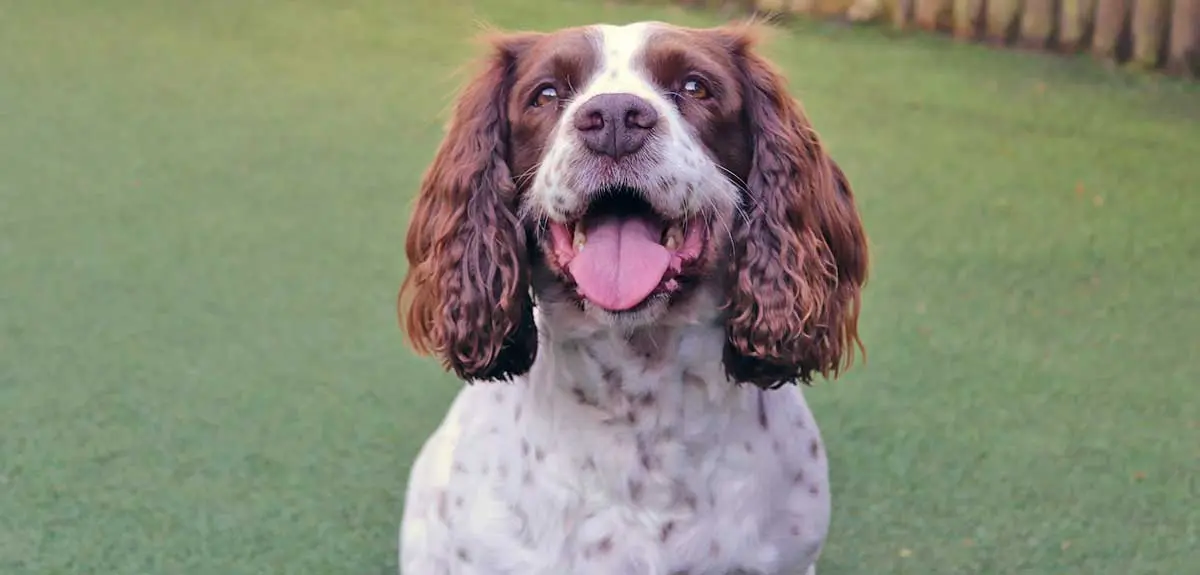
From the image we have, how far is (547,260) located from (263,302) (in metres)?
2.52

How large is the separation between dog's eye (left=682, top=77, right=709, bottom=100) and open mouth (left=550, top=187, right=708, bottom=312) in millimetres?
231

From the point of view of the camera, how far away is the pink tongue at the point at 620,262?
2.35 m

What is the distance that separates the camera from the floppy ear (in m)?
2.51

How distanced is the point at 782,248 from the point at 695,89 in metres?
0.33

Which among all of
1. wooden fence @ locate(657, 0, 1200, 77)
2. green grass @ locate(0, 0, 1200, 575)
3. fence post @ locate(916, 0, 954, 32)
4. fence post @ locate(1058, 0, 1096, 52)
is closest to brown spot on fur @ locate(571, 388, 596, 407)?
green grass @ locate(0, 0, 1200, 575)

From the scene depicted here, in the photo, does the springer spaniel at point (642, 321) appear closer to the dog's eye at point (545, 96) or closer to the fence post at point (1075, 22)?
the dog's eye at point (545, 96)

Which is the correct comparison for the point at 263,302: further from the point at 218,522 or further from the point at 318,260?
the point at 218,522

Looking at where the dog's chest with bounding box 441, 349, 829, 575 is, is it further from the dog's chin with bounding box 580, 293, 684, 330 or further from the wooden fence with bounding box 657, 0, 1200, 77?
the wooden fence with bounding box 657, 0, 1200, 77

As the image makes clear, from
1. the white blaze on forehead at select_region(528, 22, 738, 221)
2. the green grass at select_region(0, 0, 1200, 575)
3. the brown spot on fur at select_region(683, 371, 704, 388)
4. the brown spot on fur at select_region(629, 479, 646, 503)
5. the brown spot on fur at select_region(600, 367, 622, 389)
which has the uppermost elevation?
the white blaze on forehead at select_region(528, 22, 738, 221)

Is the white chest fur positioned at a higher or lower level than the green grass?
higher

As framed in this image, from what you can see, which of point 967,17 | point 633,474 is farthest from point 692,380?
point 967,17

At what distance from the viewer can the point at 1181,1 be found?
736cm

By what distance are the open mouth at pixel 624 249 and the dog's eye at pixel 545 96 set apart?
0.23m

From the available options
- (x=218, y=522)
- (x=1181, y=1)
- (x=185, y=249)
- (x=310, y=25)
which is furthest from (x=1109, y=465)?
(x=310, y=25)
